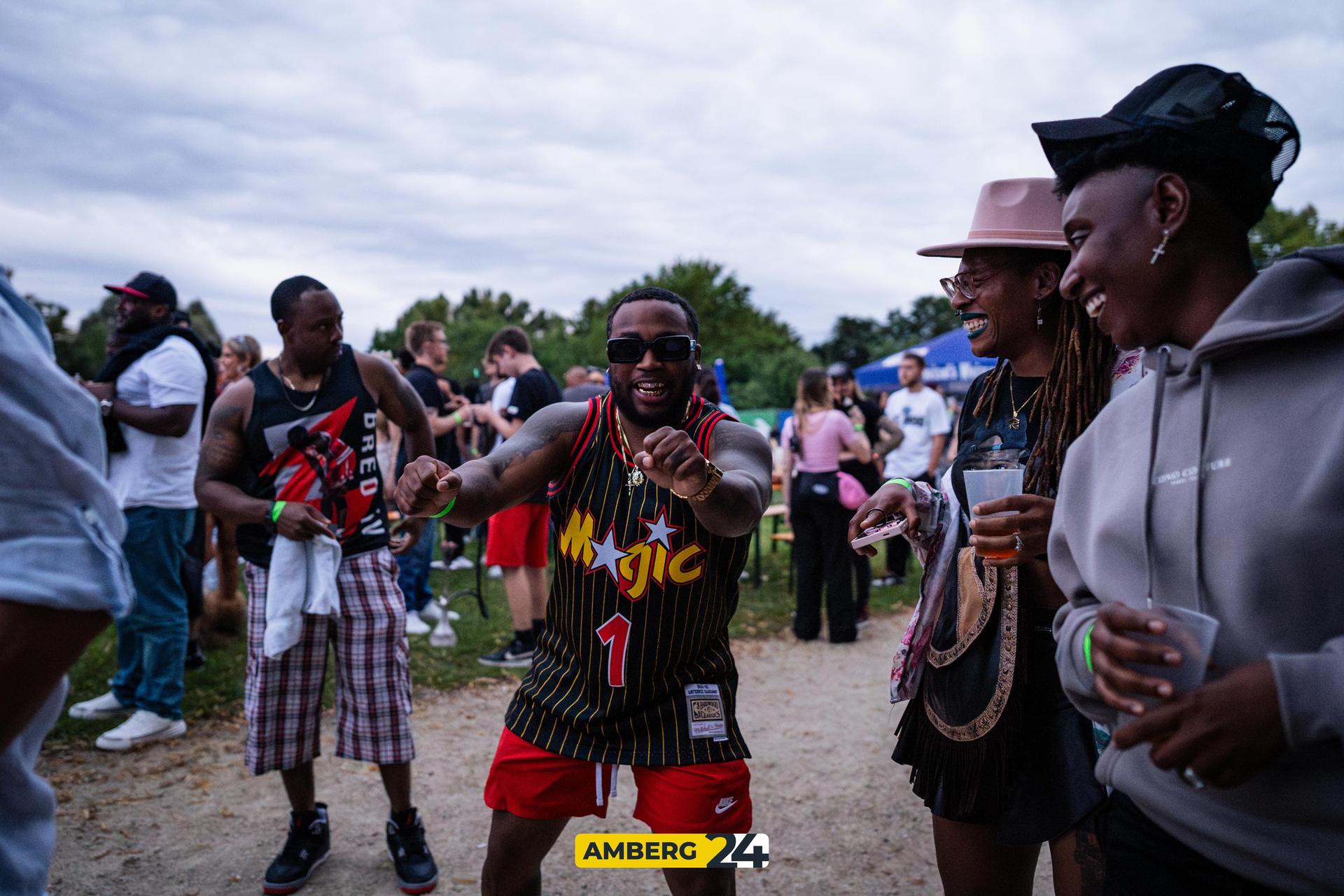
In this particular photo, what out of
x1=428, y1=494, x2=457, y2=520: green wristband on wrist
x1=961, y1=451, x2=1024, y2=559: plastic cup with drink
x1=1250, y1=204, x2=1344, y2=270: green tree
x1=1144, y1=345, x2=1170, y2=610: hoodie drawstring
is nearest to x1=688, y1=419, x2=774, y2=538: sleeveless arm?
x1=961, y1=451, x2=1024, y2=559: plastic cup with drink

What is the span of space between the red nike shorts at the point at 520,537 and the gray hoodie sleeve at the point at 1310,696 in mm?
5854

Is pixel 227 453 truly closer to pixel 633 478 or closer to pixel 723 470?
pixel 633 478

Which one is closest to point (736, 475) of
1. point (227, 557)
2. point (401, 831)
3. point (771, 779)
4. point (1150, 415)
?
point (1150, 415)

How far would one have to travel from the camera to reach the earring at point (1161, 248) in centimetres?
162

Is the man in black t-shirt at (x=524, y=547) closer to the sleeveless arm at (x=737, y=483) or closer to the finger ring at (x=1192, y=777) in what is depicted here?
the sleeveless arm at (x=737, y=483)

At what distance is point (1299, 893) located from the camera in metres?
1.44

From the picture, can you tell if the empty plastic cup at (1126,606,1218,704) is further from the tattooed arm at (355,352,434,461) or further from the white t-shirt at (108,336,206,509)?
the white t-shirt at (108,336,206,509)

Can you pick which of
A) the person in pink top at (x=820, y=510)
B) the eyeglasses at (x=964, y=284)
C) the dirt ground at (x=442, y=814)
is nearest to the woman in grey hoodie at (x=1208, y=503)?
the eyeglasses at (x=964, y=284)

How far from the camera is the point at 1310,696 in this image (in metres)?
1.28

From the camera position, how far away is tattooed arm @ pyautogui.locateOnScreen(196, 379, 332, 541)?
3.89 m

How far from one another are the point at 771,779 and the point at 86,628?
4372 millimetres

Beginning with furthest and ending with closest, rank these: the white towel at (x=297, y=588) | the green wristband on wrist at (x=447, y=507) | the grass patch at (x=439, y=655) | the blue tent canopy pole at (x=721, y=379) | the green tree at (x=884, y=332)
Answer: the green tree at (x=884, y=332) < the blue tent canopy pole at (x=721, y=379) < the grass patch at (x=439, y=655) < the white towel at (x=297, y=588) < the green wristband on wrist at (x=447, y=507)

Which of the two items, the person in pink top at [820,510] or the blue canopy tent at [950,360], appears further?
Answer: the blue canopy tent at [950,360]
